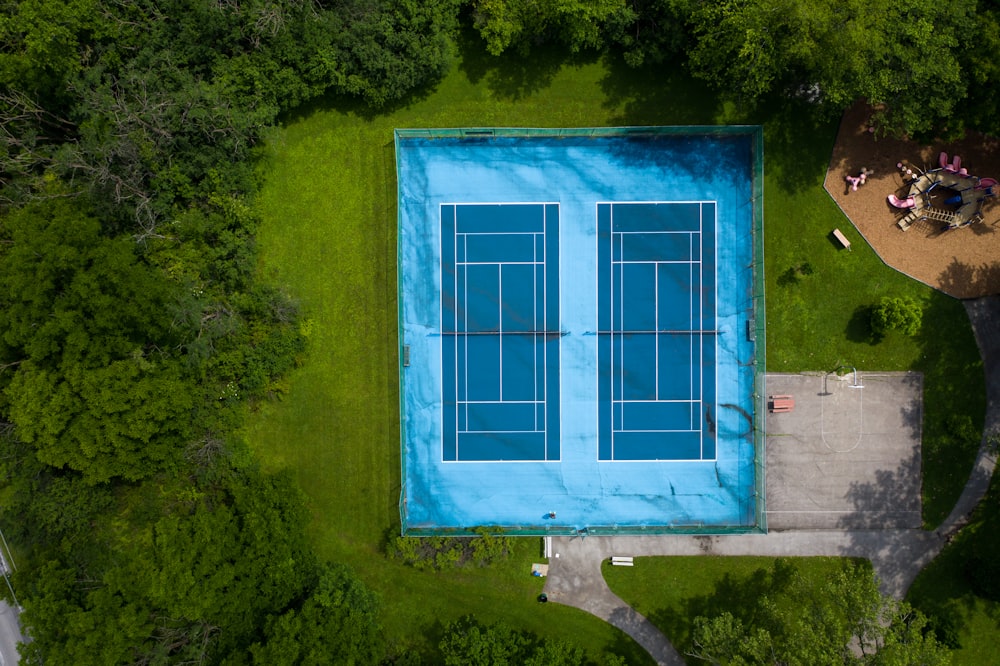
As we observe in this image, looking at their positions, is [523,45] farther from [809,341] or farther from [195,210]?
[809,341]

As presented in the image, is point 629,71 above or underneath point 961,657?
above

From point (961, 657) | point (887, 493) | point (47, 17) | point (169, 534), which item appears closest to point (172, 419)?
point (169, 534)

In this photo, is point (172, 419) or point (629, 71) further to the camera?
point (629, 71)

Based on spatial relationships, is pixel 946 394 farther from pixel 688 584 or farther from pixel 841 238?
pixel 688 584

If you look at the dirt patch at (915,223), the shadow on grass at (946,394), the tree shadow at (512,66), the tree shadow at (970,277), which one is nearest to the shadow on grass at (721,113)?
the dirt patch at (915,223)

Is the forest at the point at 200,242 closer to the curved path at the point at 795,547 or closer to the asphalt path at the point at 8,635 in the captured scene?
the curved path at the point at 795,547

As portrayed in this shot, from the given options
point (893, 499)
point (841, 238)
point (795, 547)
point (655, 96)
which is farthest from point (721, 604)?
point (655, 96)
